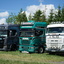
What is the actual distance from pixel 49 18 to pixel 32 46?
2821 cm

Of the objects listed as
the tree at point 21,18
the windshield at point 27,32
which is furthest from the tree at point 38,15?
the windshield at point 27,32

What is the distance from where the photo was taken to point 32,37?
2081 cm

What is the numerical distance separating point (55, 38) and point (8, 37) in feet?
21.3

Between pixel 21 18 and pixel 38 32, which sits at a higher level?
pixel 21 18

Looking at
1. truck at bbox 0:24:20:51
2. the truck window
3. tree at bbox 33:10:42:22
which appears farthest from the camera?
tree at bbox 33:10:42:22

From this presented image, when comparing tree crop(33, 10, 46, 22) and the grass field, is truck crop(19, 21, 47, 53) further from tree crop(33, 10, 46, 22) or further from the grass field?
tree crop(33, 10, 46, 22)

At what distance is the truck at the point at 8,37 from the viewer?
23406 millimetres

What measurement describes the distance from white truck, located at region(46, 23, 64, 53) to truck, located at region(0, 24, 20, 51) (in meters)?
5.53

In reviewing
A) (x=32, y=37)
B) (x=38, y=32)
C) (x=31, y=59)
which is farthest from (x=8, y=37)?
(x=31, y=59)

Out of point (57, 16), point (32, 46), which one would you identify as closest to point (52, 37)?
point (32, 46)

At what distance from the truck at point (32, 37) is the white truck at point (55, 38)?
A: 1.55 meters

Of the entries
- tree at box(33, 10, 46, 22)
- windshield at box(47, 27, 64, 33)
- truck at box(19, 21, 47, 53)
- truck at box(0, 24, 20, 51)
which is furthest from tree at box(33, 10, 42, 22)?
windshield at box(47, 27, 64, 33)

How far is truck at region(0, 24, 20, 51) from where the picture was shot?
23.4 m

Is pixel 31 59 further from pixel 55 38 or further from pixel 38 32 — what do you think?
pixel 38 32
